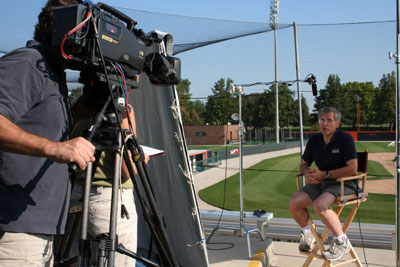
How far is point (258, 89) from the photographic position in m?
4.77

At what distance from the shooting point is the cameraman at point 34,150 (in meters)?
0.93

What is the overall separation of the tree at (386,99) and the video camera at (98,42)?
11.2ft

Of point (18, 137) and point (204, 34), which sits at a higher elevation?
point (204, 34)

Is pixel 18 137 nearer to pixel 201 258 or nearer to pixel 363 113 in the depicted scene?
pixel 201 258

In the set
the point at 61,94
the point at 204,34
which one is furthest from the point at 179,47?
the point at 61,94

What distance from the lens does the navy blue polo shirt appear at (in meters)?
2.85

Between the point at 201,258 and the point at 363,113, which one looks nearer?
the point at 201,258

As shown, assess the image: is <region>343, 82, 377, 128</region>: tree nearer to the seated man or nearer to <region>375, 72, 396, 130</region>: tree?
<region>375, 72, 396, 130</region>: tree

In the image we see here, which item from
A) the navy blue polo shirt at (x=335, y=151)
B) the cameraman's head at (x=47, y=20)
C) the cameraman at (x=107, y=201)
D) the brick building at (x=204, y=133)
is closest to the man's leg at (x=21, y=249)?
the cameraman at (x=107, y=201)

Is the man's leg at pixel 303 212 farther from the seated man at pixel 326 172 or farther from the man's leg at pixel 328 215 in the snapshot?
the man's leg at pixel 328 215

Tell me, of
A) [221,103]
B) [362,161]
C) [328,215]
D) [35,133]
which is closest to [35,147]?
[35,133]

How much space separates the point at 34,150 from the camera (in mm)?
925

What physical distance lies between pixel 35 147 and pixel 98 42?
0.36 m

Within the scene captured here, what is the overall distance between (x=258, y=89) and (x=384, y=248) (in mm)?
2439
